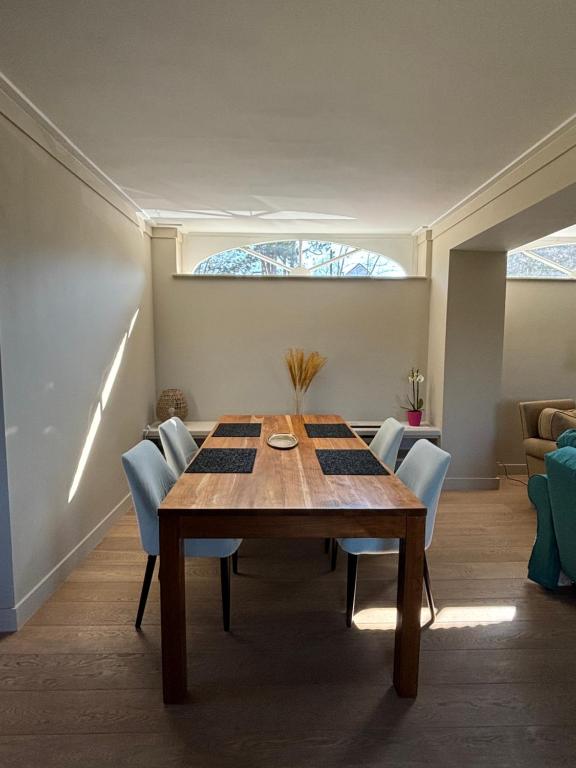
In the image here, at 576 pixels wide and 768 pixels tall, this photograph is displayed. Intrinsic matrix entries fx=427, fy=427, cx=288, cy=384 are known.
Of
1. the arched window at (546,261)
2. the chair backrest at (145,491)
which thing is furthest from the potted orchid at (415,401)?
the chair backrest at (145,491)

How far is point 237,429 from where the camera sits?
3.16 metres

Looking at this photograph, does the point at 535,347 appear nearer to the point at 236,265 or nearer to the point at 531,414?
the point at 531,414

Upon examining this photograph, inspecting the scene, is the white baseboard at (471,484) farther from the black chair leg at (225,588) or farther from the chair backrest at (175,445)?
the black chair leg at (225,588)

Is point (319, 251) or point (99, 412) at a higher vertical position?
point (319, 251)

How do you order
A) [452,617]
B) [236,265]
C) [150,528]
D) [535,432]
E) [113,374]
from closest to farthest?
[150,528] → [452,617] → [113,374] → [535,432] → [236,265]

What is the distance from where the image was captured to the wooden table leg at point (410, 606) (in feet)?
5.35

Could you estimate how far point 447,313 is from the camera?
13.1ft

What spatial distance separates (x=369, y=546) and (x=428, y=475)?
17.4 inches

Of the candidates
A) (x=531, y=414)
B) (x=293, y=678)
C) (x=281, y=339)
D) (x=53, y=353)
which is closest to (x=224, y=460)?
(x=293, y=678)

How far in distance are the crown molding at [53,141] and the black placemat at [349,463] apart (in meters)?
2.24

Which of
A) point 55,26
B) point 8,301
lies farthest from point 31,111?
point 8,301

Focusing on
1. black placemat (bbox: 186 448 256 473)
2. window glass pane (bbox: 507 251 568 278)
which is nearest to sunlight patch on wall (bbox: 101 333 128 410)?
black placemat (bbox: 186 448 256 473)

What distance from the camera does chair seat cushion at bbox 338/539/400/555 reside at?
6.68ft

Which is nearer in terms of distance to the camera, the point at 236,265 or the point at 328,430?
the point at 328,430
